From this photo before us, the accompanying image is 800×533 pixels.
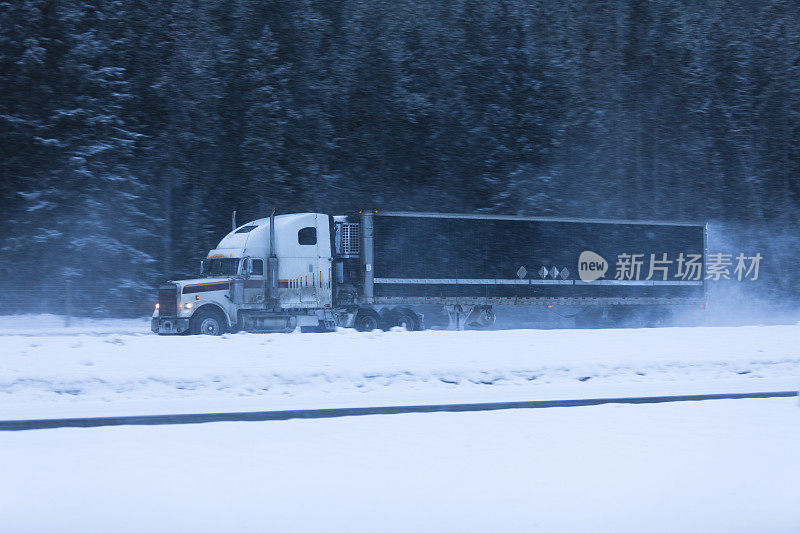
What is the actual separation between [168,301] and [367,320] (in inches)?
234

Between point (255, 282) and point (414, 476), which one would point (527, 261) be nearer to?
point (255, 282)

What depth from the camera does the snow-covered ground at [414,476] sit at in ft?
20.1

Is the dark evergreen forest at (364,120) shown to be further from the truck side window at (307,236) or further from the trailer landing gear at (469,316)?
the trailer landing gear at (469,316)

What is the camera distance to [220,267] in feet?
75.8

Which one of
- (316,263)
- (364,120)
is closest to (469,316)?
(316,263)

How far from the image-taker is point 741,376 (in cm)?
1493

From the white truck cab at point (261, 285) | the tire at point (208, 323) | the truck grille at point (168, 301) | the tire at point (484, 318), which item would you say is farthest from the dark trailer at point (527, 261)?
the truck grille at point (168, 301)

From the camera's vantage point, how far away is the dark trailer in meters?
24.8

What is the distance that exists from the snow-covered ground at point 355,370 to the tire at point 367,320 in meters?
6.39

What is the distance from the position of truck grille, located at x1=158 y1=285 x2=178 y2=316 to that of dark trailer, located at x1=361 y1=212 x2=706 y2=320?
554 cm

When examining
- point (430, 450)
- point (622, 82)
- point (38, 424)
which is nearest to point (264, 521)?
point (430, 450)

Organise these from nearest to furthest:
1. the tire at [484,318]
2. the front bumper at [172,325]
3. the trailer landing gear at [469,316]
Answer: the front bumper at [172,325] → the trailer landing gear at [469,316] → the tire at [484,318]

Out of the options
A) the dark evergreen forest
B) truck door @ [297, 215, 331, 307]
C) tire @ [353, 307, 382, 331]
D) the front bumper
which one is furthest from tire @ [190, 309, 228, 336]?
the dark evergreen forest

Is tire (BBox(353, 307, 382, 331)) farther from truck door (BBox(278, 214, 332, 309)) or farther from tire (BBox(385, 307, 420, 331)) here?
truck door (BBox(278, 214, 332, 309))
